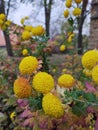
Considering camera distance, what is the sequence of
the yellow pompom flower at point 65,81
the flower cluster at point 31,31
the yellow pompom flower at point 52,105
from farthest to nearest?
the flower cluster at point 31,31 < the yellow pompom flower at point 65,81 < the yellow pompom flower at point 52,105

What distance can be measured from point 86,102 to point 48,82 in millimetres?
108

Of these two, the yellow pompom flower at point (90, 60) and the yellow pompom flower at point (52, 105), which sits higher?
the yellow pompom flower at point (90, 60)

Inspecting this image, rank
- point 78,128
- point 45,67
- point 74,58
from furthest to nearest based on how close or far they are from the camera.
Answer: point 74,58, point 45,67, point 78,128

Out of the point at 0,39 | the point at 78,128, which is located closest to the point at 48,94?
the point at 78,128

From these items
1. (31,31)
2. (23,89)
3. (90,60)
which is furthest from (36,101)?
(31,31)

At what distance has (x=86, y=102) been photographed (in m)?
0.77

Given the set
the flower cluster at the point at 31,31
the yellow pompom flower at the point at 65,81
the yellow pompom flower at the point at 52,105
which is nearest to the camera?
the yellow pompom flower at the point at 52,105

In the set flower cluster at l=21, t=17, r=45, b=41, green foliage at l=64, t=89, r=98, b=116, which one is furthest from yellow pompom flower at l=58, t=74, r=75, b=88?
flower cluster at l=21, t=17, r=45, b=41

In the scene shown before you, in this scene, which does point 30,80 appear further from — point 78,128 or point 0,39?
point 0,39

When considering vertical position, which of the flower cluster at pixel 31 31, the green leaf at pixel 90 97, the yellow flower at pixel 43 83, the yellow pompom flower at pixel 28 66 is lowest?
the flower cluster at pixel 31 31

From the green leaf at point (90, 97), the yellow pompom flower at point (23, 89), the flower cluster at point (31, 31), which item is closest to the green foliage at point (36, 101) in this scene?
the yellow pompom flower at point (23, 89)

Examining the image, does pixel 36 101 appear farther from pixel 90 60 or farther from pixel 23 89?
pixel 90 60

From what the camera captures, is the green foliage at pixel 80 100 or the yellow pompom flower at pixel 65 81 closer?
the green foliage at pixel 80 100

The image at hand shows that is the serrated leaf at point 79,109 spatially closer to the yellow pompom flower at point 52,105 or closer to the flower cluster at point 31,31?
the yellow pompom flower at point 52,105
